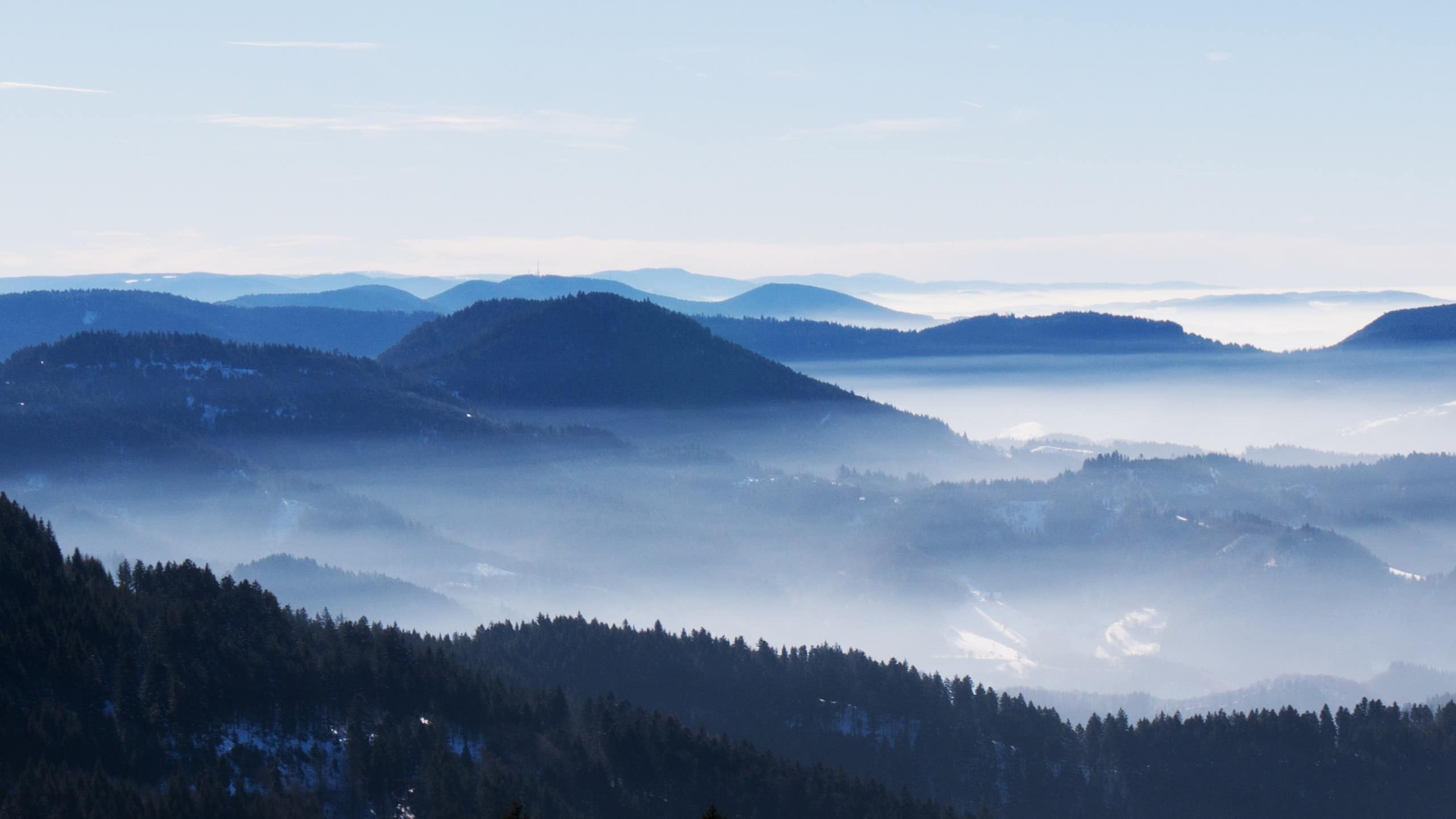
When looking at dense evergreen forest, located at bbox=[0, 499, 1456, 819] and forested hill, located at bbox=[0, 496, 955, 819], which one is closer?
forested hill, located at bbox=[0, 496, 955, 819]

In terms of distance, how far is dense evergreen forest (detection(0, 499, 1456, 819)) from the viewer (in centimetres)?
9975

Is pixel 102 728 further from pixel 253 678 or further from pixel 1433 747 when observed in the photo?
pixel 1433 747

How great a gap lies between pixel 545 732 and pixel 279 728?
26.8 m

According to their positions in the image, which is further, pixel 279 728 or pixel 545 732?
pixel 545 732

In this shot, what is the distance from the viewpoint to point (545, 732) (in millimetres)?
129250

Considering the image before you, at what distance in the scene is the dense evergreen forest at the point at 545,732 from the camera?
3927 inches

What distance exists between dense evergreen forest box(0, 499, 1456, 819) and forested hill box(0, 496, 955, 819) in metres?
0.21

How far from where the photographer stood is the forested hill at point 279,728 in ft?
311

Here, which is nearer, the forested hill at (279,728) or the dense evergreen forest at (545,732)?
the forested hill at (279,728)

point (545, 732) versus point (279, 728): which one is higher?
point (279, 728)

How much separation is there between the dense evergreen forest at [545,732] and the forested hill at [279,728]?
209 millimetres

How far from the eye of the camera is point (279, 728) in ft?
354

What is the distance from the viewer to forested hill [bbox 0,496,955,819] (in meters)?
94.8

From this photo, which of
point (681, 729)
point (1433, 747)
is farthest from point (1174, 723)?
point (681, 729)
